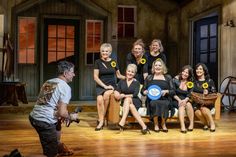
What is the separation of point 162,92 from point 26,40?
531 cm

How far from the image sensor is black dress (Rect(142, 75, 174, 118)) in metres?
5.73

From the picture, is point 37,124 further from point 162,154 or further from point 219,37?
point 219,37

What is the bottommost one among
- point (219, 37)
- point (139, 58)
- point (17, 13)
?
point (139, 58)

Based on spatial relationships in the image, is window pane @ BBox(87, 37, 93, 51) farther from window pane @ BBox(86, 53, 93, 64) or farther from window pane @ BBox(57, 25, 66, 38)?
window pane @ BBox(57, 25, 66, 38)

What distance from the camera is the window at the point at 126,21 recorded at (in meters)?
10.8

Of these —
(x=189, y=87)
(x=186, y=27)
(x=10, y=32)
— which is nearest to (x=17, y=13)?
(x=10, y=32)

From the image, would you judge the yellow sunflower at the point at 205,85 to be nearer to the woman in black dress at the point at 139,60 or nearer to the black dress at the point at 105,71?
the woman in black dress at the point at 139,60

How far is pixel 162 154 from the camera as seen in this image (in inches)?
164

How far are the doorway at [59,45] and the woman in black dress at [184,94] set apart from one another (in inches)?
185

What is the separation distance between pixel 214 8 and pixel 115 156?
622 cm

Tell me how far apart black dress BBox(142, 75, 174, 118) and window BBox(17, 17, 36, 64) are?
5.00 meters

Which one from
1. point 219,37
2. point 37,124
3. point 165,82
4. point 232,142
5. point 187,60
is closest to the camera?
point 37,124

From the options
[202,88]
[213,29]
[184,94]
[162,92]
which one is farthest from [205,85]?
[213,29]

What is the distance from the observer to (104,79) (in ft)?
19.9
